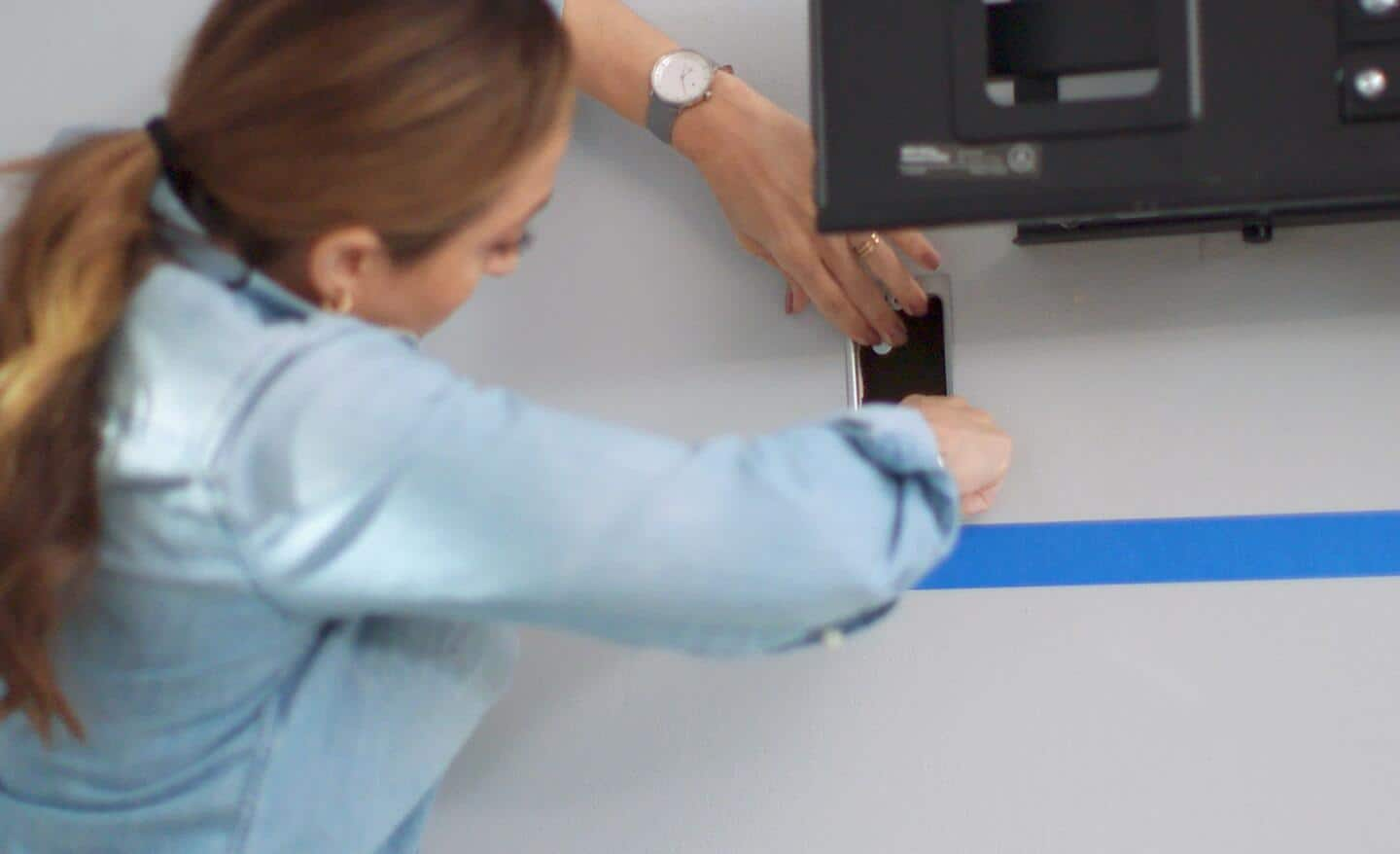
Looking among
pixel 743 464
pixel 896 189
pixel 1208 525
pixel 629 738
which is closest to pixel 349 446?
pixel 743 464

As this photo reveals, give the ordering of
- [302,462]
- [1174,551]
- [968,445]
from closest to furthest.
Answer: [302,462]
[968,445]
[1174,551]

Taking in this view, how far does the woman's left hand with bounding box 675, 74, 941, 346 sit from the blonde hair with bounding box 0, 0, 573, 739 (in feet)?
1.04

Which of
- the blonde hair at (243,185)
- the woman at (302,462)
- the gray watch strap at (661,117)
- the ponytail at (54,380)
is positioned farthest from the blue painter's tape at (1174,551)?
the ponytail at (54,380)

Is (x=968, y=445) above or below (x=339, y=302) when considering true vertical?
below

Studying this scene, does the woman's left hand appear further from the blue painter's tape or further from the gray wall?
the blue painter's tape

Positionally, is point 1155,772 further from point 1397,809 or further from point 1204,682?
point 1397,809

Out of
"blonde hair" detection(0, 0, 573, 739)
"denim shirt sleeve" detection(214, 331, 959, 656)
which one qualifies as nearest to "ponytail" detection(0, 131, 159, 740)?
"blonde hair" detection(0, 0, 573, 739)

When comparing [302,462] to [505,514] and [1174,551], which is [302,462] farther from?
[1174,551]

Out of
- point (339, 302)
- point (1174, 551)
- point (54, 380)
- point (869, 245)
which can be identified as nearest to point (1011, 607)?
point (1174, 551)

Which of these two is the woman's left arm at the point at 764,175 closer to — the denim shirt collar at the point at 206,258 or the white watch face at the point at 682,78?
the white watch face at the point at 682,78

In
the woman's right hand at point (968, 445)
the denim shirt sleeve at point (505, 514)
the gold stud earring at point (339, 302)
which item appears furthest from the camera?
the woman's right hand at point (968, 445)

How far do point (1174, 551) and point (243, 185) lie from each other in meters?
0.79

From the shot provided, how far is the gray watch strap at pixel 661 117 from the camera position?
3.82 ft

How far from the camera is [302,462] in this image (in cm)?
74
